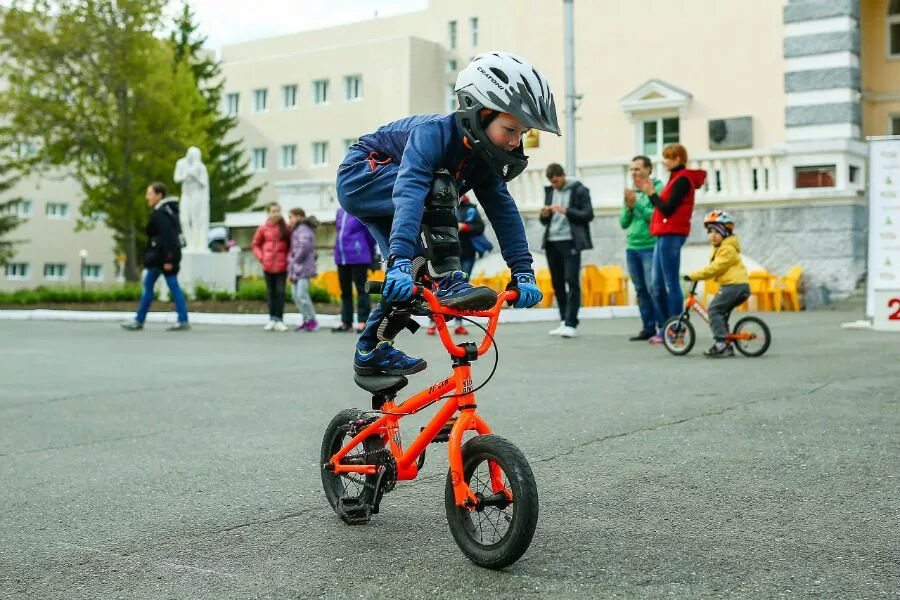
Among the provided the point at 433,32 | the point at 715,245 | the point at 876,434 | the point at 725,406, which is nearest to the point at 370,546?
the point at 876,434

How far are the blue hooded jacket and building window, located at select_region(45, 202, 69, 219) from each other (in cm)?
7259

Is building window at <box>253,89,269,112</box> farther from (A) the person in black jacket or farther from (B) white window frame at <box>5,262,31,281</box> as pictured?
(A) the person in black jacket

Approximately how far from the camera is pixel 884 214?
15797mm

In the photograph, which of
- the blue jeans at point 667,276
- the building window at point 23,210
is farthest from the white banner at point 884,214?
the building window at point 23,210

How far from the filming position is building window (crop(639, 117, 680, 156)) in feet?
103

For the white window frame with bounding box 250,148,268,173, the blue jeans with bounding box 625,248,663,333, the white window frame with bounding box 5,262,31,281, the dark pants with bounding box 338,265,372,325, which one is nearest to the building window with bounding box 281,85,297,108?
the white window frame with bounding box 250,148,268,173

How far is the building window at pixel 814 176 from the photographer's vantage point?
26.1 meters

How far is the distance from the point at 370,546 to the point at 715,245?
28.0ft

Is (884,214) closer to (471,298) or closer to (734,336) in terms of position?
(734,336)

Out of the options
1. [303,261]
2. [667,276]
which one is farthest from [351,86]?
[667,276]

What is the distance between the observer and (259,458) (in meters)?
6.58

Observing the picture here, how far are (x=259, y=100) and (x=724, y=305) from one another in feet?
202

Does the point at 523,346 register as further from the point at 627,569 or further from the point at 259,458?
the point at 627,569

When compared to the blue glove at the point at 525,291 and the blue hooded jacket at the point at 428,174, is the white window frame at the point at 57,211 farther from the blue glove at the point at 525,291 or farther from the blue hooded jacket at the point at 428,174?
the blue glove at the point at 525,291
